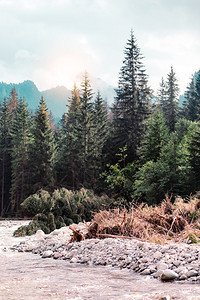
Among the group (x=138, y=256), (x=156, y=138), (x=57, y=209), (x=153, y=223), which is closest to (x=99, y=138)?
(x=156, y=138)

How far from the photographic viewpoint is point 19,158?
3469 cm

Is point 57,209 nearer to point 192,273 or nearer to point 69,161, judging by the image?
point 192,273

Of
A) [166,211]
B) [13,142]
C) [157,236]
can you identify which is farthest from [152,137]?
[13,142]

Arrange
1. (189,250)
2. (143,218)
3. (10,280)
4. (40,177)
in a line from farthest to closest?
(40,177)
(143,218)
(189,250)
(10,280)

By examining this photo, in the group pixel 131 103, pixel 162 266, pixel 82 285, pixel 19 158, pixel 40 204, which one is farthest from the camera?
pixel 19 158

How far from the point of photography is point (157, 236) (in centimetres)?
604

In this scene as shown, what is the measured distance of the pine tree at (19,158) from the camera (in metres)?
33.7

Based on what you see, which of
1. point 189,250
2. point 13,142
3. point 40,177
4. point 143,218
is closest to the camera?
point 189,250

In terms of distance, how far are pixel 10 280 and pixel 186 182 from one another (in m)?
14.0

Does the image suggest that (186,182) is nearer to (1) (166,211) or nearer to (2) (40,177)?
(1) (166,211)

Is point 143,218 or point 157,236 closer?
point 157,236

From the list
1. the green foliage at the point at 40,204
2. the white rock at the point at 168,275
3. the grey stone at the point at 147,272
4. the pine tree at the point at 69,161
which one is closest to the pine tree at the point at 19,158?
the pine tree at the point at 69,161

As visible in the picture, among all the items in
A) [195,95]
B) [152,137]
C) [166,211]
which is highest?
[195,95]

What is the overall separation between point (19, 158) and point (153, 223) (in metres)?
29.6
